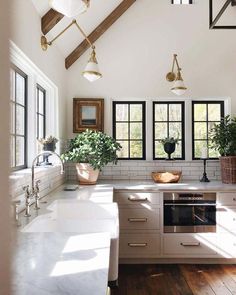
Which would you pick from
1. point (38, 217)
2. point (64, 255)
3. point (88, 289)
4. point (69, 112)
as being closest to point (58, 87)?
point (69, 112)

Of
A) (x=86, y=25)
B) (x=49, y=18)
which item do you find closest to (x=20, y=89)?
(x=49, y=18)

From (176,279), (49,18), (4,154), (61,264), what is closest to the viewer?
(4,154)

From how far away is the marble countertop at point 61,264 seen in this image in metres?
0.88

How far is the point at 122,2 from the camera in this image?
3754 mm

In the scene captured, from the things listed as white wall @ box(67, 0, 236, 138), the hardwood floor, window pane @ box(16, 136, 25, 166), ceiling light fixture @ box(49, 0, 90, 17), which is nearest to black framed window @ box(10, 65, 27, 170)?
window pane @ box(16, 136, 25, 166)

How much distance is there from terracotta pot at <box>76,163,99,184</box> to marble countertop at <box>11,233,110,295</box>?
201 cm

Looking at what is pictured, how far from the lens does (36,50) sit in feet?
8.68

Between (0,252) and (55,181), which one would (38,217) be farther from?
(0,252)

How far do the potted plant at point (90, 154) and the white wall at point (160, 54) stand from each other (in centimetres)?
72

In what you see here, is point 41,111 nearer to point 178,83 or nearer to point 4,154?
point 178,83

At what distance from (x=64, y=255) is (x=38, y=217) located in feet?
2.77

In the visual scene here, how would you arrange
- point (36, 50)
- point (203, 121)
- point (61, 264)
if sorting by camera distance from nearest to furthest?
point (61, 264), point (36, 50), point (203, 121)

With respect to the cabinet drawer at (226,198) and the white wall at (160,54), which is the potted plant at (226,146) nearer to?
the cabinet drawer at (226,198)

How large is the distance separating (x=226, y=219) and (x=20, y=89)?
2532mm
